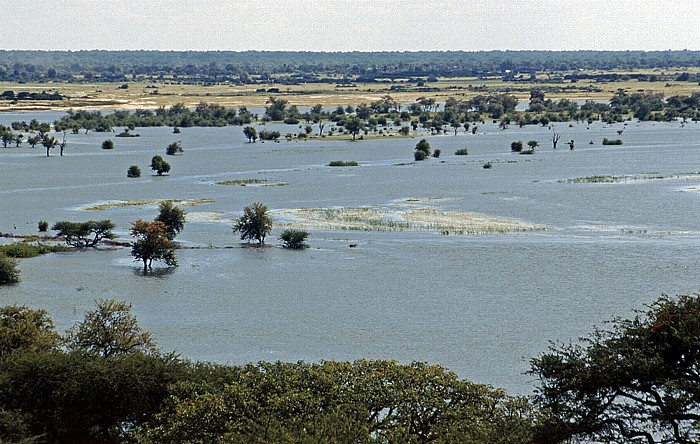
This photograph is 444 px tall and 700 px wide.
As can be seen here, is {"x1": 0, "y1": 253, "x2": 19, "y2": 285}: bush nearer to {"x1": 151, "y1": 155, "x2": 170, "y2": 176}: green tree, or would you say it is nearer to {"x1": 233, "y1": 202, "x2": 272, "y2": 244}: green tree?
{"x1": 233, "y1": 202, "x2": 272, "y2": 244}: green tree

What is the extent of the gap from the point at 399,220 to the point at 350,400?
32690mm

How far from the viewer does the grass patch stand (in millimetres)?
43938

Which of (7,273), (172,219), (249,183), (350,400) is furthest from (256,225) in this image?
(350,400)

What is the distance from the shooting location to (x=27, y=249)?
4453 centimetres

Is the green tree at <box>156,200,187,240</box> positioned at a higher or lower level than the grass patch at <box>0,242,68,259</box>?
higher

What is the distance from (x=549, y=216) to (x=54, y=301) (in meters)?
26.6

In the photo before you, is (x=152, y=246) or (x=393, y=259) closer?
(x=152, y=246)

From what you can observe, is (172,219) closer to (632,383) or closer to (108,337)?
(108,337)

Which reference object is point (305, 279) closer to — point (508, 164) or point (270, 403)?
point (270, 403)

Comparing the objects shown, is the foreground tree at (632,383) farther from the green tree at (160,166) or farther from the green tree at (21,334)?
the green tree at (160,166)

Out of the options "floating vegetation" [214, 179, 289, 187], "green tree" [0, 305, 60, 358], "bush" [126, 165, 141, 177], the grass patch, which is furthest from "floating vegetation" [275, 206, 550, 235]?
"green tree" [0, 305, 60, 358]

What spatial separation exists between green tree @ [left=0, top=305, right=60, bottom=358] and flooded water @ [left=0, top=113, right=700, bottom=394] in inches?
209

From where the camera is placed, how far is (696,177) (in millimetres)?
66312

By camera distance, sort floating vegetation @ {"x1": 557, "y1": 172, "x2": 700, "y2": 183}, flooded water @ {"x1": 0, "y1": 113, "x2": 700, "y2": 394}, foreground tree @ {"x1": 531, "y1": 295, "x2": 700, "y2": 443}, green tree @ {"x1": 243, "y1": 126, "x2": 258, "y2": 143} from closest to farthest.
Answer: foreground tree @ {"x1": 531, "y1": 295, "x2": 700, "y2": 443} < flooded water @ {"x1": 0, "y1": 113, "x2": 700, "y2": 394} < floating vegetation @ {"x1": 557, "y1": 172, "x2": 700, "y2": 183} < green tree @ {"x1": 243, "y1": 126, "x2": 258, "y2": 143}
